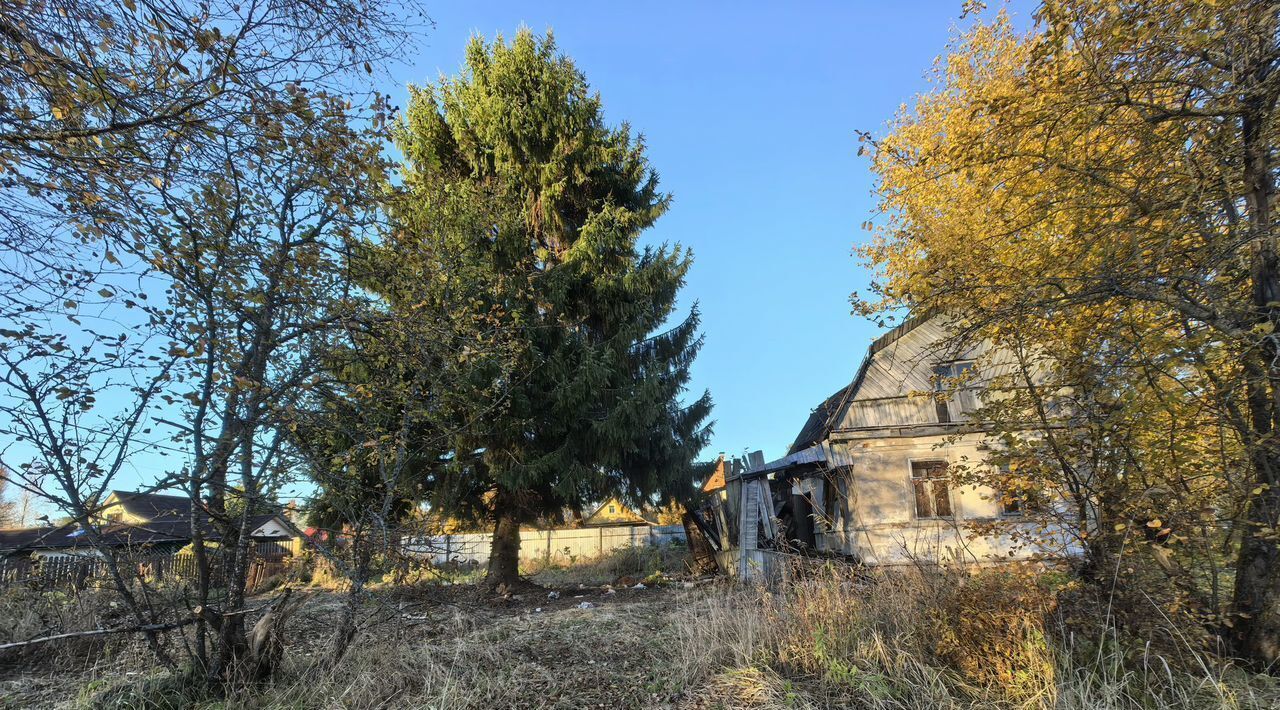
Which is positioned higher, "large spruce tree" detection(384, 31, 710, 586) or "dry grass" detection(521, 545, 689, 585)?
"large spruce tree" detection(384, 31, 710, 586)

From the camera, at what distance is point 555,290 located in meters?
12.2

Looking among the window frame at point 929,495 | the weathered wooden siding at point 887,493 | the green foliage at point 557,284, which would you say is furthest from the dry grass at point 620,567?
the window frame at point 929,495

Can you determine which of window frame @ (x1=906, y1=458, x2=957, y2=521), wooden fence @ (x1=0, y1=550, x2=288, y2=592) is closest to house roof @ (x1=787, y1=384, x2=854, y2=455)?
window frame @ (x1=906, y1=458, x2=957, y2=521)

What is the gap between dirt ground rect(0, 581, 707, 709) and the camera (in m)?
4.77

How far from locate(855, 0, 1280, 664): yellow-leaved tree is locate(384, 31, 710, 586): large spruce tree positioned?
7.63m

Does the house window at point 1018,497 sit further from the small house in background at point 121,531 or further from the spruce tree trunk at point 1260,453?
the small house in background at point 121,531

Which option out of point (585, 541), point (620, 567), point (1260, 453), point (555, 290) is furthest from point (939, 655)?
point (585, 541)

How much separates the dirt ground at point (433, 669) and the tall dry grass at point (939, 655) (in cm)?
66

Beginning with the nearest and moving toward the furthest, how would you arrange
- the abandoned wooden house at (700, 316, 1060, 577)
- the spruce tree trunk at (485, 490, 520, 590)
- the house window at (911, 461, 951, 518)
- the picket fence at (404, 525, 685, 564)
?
1. the spruce tree trunk at (485, 490, 520, 590)
2. the abandoned wooden house at (700, 316, 1060, 577)
3. the house window at (911, 461, 951, 518)
4. the picket fence at (404, 525, 685, 564)

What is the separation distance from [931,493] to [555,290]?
31.0 ft

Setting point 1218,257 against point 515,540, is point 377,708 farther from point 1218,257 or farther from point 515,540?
point 515,540

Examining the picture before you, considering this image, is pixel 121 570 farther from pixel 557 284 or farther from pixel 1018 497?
pixel 557 284

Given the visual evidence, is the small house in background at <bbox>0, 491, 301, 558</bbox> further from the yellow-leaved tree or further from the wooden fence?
the yellow-leaved tree

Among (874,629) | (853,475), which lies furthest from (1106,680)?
(853,475)
